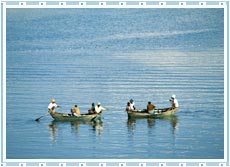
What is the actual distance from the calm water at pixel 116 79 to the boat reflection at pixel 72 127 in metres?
0.03

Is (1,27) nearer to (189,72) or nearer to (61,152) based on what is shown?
(61,152)

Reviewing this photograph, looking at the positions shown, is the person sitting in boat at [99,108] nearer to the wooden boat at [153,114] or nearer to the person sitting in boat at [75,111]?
the person sitting in boat at [75,111]

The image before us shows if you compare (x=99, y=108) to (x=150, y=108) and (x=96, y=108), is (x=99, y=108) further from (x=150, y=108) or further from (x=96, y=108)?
(x=150, y=108)

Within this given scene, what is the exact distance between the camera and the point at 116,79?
28016mm

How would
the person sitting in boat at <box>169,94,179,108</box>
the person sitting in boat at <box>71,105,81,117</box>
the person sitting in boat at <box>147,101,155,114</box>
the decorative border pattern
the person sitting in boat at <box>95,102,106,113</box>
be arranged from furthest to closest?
the person sitting in boat at <box>169,94,179,108</box> < the person sitting in boat at <box>147,101,155,114</box> < the person sitting in boat at <box>95,102,106,113</box> < the person sitting in boat at <box>71,105,81,117</box> < the decorative border pattern

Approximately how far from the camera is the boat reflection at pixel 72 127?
2068cm

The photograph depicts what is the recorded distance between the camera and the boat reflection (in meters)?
20.7

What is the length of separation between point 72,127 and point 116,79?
6948 mm

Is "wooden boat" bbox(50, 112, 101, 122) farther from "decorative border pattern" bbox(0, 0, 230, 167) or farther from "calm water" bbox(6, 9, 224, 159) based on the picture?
"decorative border pattern" bbox(0, 0, 230, 167)

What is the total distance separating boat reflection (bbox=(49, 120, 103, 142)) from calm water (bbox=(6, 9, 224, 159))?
3 centimetres

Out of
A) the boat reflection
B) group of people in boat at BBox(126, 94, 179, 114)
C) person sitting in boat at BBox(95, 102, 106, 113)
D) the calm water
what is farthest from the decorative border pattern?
person sitting in boat at BBox(95, 102, 106, 113)
